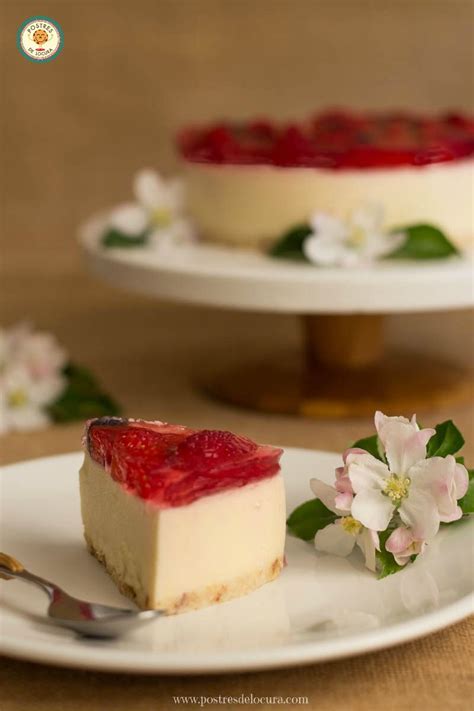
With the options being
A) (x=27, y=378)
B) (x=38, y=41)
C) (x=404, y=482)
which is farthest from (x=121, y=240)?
(x=404, y=482)

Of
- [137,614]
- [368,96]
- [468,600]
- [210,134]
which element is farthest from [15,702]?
[368,96]

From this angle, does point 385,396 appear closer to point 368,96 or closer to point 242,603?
point 242,603

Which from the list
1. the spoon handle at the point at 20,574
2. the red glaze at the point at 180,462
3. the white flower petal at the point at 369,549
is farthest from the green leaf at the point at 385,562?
the spoon handle at the point at 20,574

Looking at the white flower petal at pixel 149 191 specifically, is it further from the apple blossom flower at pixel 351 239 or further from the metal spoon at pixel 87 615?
the metal spoon at pixel 87 615

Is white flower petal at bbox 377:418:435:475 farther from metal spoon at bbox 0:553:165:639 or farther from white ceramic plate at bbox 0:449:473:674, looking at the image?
metal spoon at bbox 0:553:165:639

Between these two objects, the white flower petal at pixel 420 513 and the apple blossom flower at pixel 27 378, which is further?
the apple blossom flower at pixel 27 378

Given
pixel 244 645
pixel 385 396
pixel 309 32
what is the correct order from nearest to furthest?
pixel 244 645
pixel 385 396
pixel 309 32
